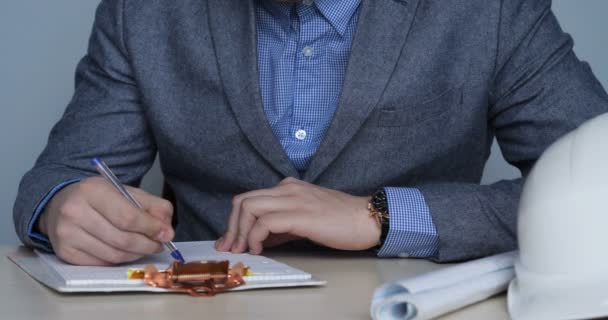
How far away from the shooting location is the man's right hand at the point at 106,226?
1.10 metres

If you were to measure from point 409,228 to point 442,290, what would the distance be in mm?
342

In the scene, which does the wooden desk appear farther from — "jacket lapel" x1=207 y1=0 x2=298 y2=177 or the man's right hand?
"jacket lapel" x1=207 y1=0 x2=298 y2=177

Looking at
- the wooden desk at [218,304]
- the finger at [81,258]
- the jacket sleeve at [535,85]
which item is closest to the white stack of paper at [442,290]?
the wooden desk at [218,304]

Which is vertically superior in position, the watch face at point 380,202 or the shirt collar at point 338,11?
the shirt collar at point 338,11

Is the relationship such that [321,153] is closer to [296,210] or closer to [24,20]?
[296,210]

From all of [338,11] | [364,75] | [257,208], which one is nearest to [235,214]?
[257,208]

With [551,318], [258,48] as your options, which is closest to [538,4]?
[258,48]

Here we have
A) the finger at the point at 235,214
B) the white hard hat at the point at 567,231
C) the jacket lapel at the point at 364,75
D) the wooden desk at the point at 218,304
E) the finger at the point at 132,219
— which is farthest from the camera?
the jacket lapel at the point at 364,75

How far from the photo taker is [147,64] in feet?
5.13

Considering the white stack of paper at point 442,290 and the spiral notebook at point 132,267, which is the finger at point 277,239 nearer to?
the spiral notebook at point 132,267

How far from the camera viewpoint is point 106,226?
3.72 feet

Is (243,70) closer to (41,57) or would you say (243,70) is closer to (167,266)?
(167,266)

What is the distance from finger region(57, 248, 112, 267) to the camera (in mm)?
1137

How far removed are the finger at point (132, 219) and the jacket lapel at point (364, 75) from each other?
0.42 meters
